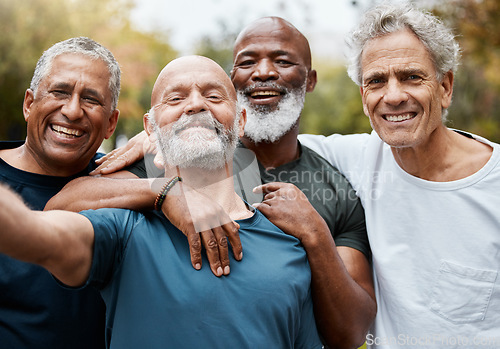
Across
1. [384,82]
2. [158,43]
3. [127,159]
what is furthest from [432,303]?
[158,43]

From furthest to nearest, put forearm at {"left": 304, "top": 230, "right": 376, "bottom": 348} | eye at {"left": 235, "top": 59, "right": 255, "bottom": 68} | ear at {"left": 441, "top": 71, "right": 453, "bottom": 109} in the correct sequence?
eye at {"left": 235, "top": 59, "right": 255, "bottom": 68}
ear at {"left": 441, "top": 71, "right": 453, "bottom": 109}
forearm at {"left": 304, "top": 230, "right": 376, "bottom": 348}

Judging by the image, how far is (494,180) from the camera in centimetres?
297

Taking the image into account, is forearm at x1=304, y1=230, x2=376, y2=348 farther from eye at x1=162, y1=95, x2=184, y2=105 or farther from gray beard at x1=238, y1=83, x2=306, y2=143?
gray beard at x1=238, y1=83, x2=306, y2=143

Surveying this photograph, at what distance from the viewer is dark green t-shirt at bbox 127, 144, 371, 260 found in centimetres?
311

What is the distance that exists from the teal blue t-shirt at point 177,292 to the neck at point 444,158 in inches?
52.9

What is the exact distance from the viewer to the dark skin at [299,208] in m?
2.53

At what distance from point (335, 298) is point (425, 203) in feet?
3.26

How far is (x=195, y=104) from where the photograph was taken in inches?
99.0

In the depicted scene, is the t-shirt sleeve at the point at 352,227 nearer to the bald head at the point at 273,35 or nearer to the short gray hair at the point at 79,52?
the bald head at the point at 273,35

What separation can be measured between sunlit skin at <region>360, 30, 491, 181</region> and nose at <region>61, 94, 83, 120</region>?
180 centimetres

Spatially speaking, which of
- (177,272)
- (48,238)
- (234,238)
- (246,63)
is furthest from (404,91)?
(48,238)

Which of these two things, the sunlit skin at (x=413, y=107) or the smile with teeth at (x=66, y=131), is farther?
the sunlit skin at (x=413, y=107)

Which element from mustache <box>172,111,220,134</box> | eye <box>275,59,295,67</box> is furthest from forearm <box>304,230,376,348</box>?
eye <box>275,59,295,67</box>

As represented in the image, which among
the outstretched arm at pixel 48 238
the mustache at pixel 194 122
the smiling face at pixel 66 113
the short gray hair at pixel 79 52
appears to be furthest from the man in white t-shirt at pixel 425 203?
the outstretched arm at pixel 48 238
